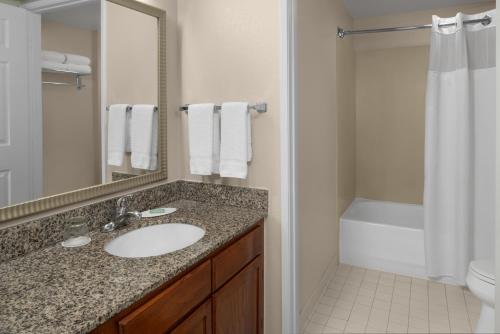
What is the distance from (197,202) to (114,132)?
571 mm

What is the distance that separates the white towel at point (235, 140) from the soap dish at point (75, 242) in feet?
2.25

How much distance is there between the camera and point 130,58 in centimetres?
166

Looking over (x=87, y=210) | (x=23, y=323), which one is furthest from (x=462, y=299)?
(x=23, y=323)

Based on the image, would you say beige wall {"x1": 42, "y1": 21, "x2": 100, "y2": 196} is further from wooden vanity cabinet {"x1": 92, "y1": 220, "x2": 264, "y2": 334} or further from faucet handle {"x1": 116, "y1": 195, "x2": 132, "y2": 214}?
wooden vanity cabinet {"x1": 92, "y1": 220, "x2": 264, "y2": 334}

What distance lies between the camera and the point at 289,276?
69.6 inches

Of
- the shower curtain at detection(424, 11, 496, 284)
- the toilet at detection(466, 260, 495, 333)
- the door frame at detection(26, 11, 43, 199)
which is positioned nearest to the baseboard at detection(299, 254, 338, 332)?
the shower curtain at detection(424, 11, 496, 284)

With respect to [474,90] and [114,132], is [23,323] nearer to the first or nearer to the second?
[114,132]

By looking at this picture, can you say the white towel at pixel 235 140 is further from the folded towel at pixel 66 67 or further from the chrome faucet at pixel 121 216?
the folded towel at pixel 66 67

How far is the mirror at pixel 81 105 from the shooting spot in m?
1.20

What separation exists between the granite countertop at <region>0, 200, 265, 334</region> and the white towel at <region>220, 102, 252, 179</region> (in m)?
0.37

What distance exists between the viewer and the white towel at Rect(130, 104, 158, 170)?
1714mm

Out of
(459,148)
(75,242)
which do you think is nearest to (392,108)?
(459,148)

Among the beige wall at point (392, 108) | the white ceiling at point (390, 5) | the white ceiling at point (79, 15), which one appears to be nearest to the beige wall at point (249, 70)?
the white ceiling at point (79, 15)

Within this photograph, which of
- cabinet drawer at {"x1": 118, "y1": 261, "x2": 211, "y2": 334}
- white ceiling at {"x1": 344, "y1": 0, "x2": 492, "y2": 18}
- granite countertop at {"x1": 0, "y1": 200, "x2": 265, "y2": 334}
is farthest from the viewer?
white ceiling at {"x1": 344, "y1": 0, "x2": 492, "y2": 18}
